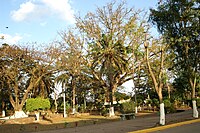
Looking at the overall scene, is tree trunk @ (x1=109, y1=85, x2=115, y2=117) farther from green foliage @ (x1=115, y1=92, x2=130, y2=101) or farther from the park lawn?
the park lawn

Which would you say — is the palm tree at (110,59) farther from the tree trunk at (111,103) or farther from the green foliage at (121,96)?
the green foliage at (121,96)

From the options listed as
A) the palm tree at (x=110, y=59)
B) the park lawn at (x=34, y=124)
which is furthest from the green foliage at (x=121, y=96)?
the park lawn at (x=34, y=124)

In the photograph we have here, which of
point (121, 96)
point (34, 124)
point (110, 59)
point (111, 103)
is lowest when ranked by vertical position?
point (34, 124)

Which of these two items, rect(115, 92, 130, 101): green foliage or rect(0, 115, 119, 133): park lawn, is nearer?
rect(0, 115, 119, 133): park lawn

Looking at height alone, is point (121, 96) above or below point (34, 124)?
above

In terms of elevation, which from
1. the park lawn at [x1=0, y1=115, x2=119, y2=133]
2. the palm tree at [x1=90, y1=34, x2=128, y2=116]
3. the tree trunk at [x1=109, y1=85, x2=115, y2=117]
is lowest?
the park lawn at [x1=0, y1=115, x2=119, y2=133]

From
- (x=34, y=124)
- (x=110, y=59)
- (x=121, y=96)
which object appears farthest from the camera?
(x=121, y=96)

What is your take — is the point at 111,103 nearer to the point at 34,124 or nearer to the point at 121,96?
the point at 121,96

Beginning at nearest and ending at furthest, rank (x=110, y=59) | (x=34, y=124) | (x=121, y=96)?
(x=34, y=124) → (x=110, y=59) → (x=121, y=96)

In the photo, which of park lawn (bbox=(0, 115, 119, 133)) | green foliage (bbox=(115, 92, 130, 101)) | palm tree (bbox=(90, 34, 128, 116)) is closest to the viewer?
park lawn (bbox=(0, 115, 119, 133))

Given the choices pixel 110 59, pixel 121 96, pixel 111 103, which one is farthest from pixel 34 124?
pixel 121 96

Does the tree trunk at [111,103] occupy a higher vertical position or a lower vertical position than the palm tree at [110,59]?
lower

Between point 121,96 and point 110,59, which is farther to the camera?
point 121,96

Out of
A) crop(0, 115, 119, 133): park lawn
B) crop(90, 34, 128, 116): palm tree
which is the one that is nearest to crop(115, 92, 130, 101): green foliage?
crop(90, 34, 128, 116): palm tree
